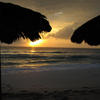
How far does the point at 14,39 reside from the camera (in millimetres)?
4352

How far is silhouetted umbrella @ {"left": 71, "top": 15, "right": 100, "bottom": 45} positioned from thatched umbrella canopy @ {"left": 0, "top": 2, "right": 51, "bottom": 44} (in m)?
1.47

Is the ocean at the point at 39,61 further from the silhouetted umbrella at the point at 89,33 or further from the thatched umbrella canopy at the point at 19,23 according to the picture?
the thatched umbrella canopy at the point at 19,23

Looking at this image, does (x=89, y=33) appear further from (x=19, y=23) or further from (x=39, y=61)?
(x=39, y=61)

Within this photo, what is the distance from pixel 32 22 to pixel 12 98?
3.31 m

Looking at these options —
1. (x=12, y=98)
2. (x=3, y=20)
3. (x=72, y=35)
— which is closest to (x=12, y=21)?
(x=3, y=20)

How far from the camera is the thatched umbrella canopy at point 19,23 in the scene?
3850 mm

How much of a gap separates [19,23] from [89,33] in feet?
7.98

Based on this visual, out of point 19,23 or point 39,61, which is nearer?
point 19,23

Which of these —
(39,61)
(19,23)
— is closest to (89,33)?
(19,23)

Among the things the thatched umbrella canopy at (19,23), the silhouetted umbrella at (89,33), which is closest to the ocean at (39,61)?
the silhouetted umbrella at (89,33)

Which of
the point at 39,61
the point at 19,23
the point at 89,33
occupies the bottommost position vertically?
the point at 39,61

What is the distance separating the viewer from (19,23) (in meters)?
3.96

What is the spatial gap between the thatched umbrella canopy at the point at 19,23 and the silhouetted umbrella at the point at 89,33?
147cm

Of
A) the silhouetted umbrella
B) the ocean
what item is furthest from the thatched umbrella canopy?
the ocean
